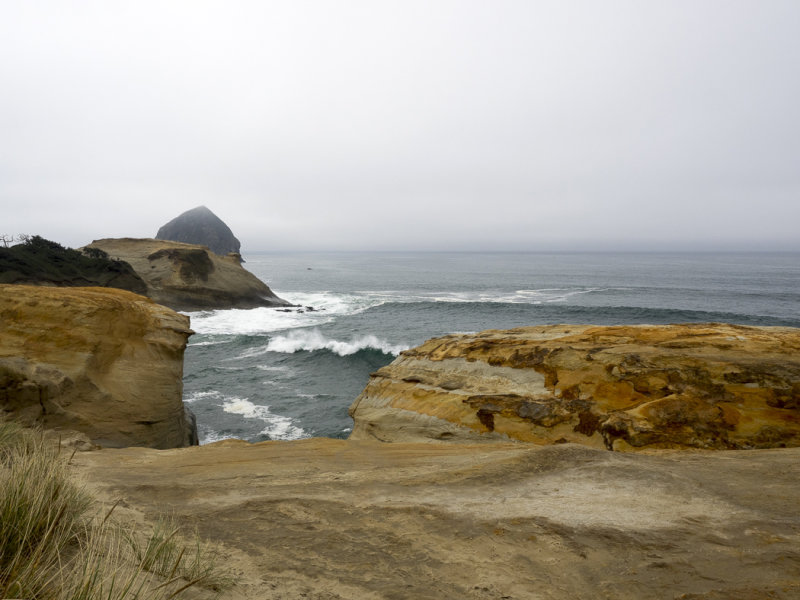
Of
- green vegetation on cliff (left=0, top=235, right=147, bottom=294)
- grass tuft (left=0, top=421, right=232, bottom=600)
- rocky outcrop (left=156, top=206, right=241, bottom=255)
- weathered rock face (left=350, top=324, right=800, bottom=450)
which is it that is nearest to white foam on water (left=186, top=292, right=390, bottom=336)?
green vegetation on cliff (left=0, top=235, right=147, bottom=294)

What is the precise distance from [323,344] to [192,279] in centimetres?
1730

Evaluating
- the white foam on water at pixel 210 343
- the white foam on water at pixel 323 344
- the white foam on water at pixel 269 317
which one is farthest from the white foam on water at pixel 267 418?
the white foam on water at pixel 269 317

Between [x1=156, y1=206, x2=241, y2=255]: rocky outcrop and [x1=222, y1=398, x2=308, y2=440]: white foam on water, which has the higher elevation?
[x1=156, y1=206, x2=241, y2=255]: rocky outcrop

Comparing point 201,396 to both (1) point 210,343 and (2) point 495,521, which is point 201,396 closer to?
(1) point 210,343

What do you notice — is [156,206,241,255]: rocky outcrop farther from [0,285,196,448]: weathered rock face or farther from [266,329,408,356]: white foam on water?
[0,285,196,448]: weathered rock face

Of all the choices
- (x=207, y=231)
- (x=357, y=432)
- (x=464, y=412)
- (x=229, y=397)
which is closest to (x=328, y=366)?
(x=229, y=397)

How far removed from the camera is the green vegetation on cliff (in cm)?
2335

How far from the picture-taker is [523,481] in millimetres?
4043

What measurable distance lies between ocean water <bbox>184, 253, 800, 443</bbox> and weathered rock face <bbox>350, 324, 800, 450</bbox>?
652 cm

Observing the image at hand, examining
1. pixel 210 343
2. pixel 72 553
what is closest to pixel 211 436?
pixel 72 553

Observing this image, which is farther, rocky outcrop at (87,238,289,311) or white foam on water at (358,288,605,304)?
white foam on water at (358,288,605,304)

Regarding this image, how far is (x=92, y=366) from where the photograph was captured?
8273mm

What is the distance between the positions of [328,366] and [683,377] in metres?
17.1

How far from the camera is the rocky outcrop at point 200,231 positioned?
332 feet
